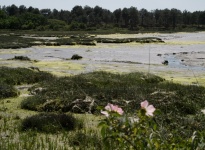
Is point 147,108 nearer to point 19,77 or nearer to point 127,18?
point 19,77

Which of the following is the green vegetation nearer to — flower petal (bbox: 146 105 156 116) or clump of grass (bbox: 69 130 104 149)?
clump of grass (bbox: 69 130 104 149)

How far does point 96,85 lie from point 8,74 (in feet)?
16.4

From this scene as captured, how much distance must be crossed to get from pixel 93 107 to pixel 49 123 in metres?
2.52

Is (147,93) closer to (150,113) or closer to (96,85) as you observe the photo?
(96,85)

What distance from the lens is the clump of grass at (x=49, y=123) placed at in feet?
27.6

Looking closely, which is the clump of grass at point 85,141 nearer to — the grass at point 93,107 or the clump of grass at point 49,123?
the grass at point 93,107

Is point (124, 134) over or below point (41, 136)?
over

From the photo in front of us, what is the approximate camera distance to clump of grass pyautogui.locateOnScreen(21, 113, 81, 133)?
8.42m

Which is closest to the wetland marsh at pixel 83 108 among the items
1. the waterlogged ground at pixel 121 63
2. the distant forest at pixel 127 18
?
the waterlogged ground at pixel 121 63

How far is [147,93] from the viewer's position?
1220cm

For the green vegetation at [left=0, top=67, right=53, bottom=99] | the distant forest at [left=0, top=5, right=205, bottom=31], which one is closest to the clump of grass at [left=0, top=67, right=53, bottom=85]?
the green vegetation at [left=0, top=67, right=53, bottom=99]

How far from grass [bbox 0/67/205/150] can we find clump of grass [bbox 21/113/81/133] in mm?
180

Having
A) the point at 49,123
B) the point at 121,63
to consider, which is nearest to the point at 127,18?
the point at 121,63

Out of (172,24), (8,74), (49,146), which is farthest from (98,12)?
(49,146)
